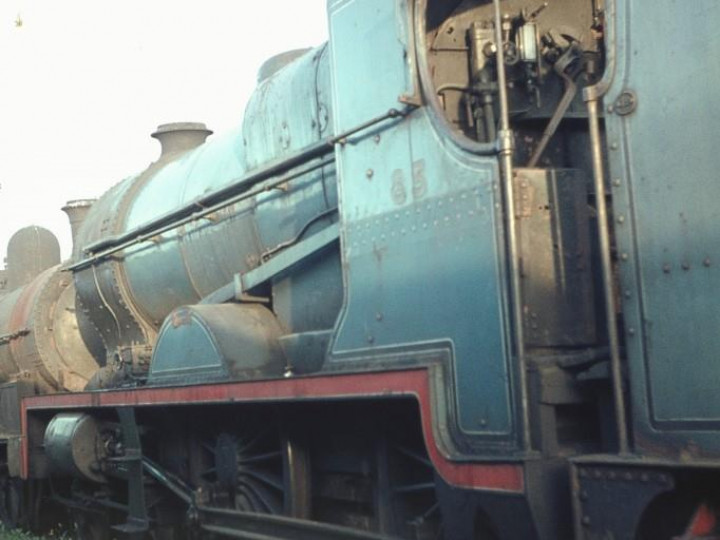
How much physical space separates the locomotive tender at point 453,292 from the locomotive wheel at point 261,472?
0.06 feet

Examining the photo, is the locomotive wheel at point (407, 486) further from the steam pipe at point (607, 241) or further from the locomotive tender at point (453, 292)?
the steam pipe at point (607, 241)

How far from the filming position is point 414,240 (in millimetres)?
4617

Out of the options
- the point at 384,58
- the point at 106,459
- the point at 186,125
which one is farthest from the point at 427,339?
the point at 186,125

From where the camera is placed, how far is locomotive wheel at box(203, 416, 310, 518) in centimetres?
603

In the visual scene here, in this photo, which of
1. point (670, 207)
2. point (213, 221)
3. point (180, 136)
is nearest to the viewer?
point (670, 207)

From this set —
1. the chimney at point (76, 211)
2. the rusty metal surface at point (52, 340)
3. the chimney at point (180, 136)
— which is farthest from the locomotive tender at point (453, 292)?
the chimney at point (76, 211)

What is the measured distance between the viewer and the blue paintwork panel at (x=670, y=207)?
335 cm

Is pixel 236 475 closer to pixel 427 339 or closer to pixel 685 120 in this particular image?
pixel 427 339

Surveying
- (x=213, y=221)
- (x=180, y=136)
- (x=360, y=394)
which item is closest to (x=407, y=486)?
(x=360, y=394)

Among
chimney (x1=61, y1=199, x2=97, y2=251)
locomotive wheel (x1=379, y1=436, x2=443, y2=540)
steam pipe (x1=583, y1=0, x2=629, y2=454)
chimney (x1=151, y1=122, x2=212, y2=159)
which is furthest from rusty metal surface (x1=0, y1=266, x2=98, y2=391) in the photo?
steam pipe (x1=583, y1=0, x2=629, y2=454)

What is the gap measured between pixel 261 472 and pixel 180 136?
164 inches

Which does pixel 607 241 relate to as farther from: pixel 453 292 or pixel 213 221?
pixel 213 221

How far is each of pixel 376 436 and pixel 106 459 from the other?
3.86m

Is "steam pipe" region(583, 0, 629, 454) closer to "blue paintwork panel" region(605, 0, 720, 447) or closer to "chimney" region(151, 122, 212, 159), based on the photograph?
"blue paintwork panel" region(605, 0, 720, 447)
